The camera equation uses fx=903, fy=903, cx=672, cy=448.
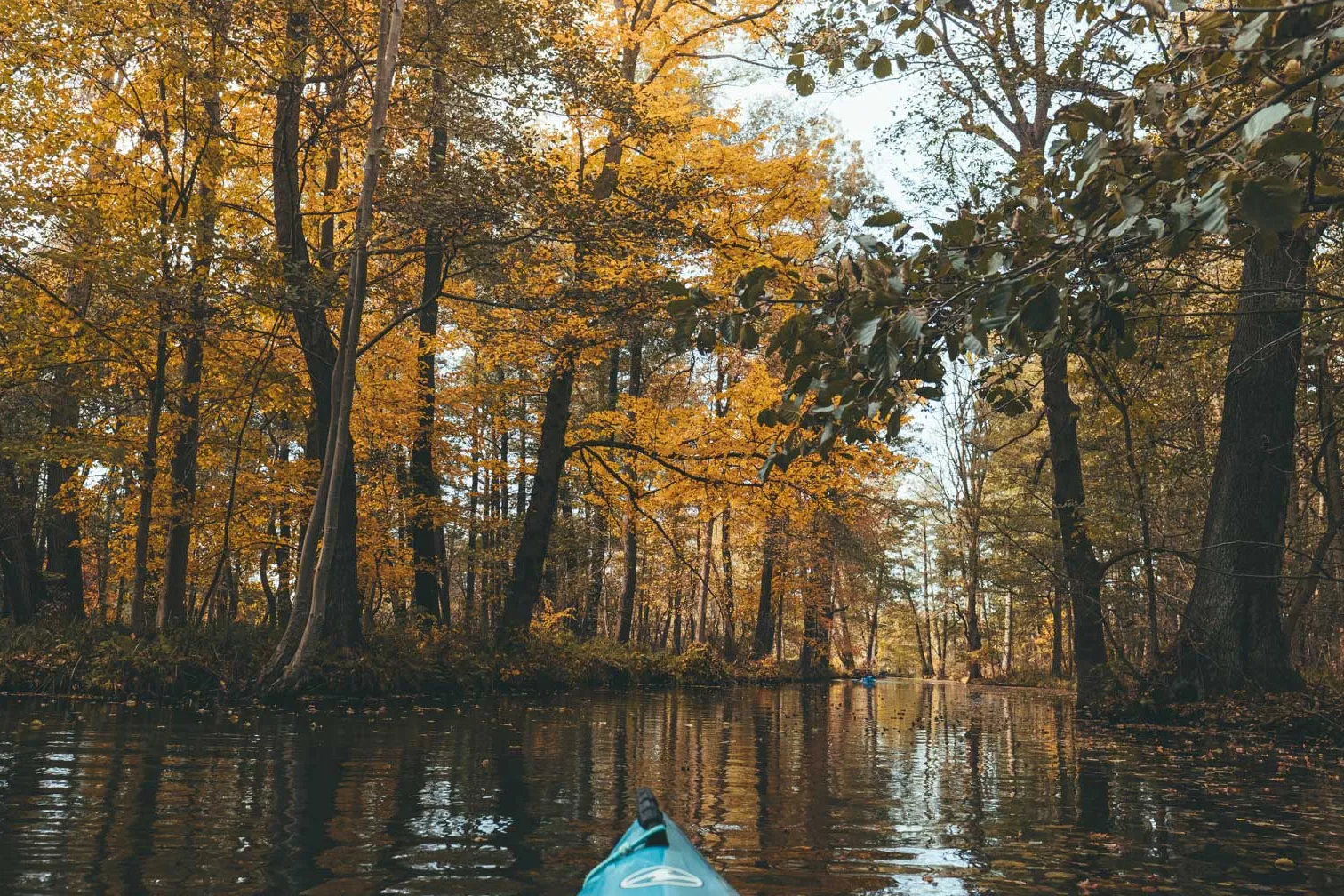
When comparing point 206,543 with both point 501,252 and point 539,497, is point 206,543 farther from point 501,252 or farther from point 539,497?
point 501,252

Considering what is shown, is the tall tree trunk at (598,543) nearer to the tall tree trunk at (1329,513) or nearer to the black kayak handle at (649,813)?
the tall tree trunk at (1329,513)

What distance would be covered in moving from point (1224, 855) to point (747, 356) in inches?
925

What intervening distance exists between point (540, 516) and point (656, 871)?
1542 centimetres

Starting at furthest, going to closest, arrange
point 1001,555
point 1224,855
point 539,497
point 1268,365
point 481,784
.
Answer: point 1001,555
point 539,497
point 1268,365
point 481,784
point 1224,855

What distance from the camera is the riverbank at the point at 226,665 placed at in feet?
39.4

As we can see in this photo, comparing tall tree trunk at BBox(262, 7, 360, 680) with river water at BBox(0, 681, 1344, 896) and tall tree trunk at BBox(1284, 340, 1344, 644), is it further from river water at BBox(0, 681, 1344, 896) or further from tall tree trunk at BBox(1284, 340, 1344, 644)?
tall tree trunk at BBox(1284, 340, 1344, 644)

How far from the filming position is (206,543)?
60.0 feet

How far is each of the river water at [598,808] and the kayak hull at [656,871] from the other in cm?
135

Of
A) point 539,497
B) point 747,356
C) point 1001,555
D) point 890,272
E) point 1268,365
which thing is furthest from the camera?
point 1001,555

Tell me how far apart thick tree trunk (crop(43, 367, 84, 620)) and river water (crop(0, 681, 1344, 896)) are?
20.8 feet

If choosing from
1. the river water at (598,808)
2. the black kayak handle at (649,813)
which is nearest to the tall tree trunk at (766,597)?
the river water at (598,808)

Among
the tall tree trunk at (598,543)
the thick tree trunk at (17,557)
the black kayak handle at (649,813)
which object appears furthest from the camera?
the tall tree trunk at (598,543)

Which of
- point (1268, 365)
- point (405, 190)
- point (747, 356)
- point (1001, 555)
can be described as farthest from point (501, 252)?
point (1001, 555)

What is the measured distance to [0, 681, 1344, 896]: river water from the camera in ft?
12.5
